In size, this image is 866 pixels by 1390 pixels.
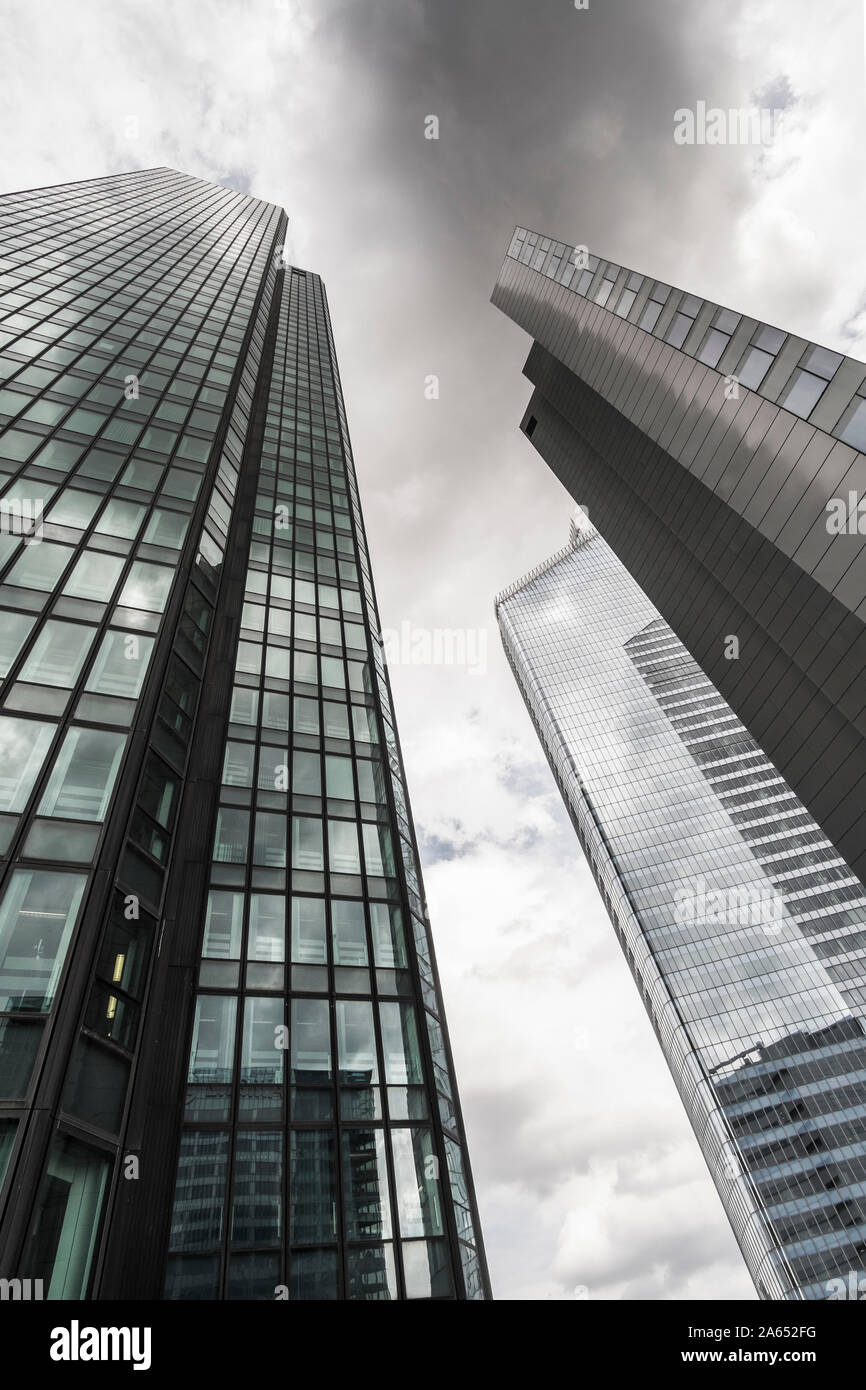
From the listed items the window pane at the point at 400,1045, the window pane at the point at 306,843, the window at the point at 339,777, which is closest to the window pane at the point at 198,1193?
the window pane at the point at 400,1045

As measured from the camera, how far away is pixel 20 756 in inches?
541

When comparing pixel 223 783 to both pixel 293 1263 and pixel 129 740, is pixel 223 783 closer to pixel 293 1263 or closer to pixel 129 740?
pixel 129 740

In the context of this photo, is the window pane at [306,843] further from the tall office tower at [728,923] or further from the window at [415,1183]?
the tall office tower at [728,923]

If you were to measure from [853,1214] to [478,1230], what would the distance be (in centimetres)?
9045

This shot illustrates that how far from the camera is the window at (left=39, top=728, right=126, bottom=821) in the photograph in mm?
13531

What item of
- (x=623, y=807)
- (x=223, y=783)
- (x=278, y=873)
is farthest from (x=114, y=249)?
(x=623, y=807)

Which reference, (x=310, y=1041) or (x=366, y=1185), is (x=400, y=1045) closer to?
(x=310, y=1041)

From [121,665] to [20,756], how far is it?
416cm

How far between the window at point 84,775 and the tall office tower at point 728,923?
97513 mm

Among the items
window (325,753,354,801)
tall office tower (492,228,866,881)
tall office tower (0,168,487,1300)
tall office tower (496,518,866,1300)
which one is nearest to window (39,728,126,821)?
tall office tower (0,168,487,1300)

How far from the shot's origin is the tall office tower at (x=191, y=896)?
11492 millimetres

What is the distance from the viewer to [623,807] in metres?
116

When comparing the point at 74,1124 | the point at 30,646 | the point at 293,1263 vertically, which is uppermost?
the point at 30,646
